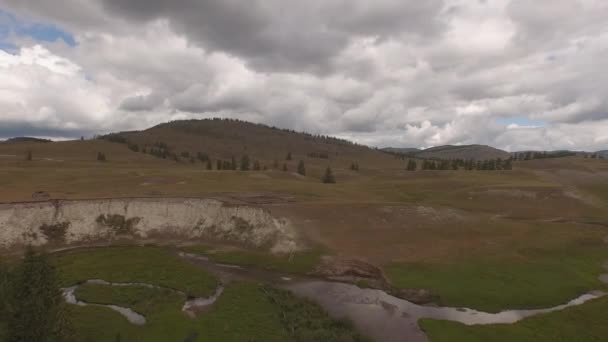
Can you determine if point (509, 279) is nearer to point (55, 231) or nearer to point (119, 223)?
point (119, 223)

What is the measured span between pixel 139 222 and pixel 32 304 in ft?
136

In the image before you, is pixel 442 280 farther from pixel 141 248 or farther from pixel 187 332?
pixel 141 248

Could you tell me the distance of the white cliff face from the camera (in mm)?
53688

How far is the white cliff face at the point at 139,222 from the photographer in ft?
176

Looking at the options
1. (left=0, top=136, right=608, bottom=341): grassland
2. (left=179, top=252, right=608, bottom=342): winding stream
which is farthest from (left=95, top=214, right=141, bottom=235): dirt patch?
(left=179, top=252, right=608, bottom=342): winding stream

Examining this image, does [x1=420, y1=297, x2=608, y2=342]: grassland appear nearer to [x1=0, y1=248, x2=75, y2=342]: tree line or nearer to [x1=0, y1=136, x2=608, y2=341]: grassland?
[x1=0, y1=136, x2=608, y2=341]: grassland

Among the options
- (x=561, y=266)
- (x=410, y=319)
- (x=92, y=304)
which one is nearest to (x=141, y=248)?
(x=92, y=304)

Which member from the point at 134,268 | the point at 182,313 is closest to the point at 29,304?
the point at 182,313

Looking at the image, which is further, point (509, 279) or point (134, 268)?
point (134, 268)

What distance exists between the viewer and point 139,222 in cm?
5988

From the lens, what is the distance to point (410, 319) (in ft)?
107

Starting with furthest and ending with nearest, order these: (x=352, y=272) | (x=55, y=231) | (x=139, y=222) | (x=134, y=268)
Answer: (x=139, y=222) < (x=55, y=231) < (x=134, y=268) < (x=352, y=272)

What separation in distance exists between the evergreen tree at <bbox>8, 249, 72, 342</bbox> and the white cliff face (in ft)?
104

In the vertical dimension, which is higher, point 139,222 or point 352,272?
point 139,222
